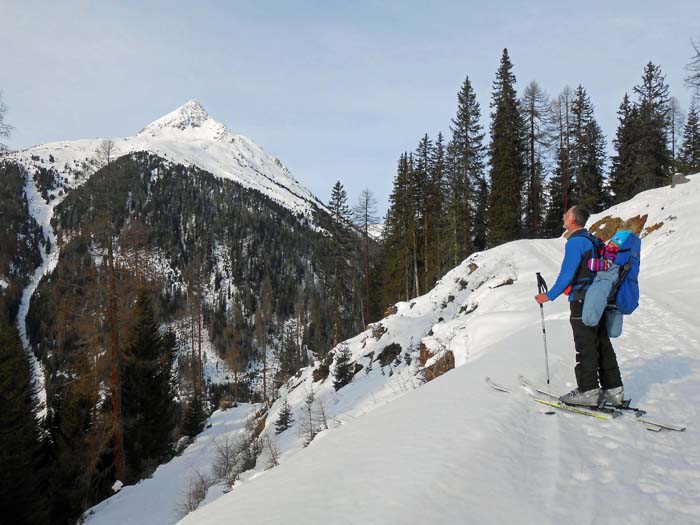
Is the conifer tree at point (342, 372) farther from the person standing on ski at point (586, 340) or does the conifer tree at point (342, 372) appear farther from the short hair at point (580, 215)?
the short hair at point (580, 215)

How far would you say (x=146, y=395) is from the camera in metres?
21.9

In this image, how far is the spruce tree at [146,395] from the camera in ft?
67.6

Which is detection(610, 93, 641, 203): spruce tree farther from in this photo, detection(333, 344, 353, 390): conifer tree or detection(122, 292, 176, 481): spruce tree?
detection(122, 292, 176, 481): spruce tree

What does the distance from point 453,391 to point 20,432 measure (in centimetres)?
1336

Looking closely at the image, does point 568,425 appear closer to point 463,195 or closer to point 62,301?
point 62,301

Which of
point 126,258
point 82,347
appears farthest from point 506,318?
point 82,347

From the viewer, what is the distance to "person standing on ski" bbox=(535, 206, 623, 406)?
161 inches

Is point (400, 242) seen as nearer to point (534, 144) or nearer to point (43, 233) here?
point (534, 144)

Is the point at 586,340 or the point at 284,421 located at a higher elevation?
the point at 586,340

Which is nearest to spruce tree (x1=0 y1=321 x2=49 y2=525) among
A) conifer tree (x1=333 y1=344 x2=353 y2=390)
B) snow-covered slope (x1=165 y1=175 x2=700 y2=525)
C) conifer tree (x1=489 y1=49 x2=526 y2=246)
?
snow-covered slope (x1=165 y1=175 x2=700 y2=525)

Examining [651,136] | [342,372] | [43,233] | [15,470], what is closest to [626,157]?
[651,136]

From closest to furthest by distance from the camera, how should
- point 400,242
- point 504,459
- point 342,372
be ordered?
point 504,459 → point 342,372 → point 400,242

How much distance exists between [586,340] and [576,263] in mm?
804

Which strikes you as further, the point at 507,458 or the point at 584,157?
the point at 584,157
